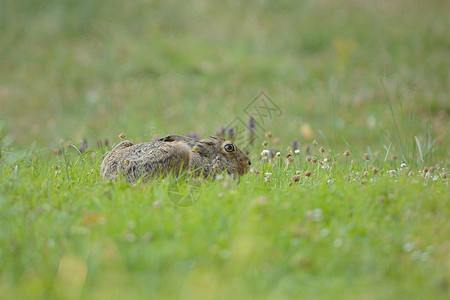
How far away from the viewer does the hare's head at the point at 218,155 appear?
4.62 m

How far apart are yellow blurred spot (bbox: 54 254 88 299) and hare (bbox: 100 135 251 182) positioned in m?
1.39

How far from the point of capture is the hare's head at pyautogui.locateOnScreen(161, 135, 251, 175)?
15.2 ft

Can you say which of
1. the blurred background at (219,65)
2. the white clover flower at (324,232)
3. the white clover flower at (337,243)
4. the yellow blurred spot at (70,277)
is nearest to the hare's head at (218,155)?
the white clover flower at (324,232)

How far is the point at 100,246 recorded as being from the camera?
9.97 feet

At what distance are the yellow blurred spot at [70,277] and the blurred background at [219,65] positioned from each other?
5.65 m

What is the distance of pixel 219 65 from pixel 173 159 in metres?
8.12

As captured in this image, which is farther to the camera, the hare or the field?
the hare

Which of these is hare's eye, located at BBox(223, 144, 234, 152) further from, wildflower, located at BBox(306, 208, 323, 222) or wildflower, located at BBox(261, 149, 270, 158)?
wildflower, located at BBox(306, 208, 323, 222)

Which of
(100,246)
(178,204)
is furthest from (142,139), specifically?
(100,246)

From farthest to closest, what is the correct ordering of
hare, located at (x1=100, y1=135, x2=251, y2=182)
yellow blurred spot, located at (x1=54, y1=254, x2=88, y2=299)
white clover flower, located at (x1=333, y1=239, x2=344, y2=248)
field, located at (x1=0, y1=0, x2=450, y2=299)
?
hare, located at (x1=100, y1=135, x2=251, y2=182)
white clover flower, located at (x1=333, y1=239, x2=344, y2=248)
field, located at (x1=0, y1=0, x2=450, y2=299)
yellow blurred spot, located at (x1=54, y1=254, x2=88, y2=299)

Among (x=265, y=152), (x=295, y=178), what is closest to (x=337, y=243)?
(x=295, y=178)

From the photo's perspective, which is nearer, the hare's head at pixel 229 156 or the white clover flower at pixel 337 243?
the white clover flower at pixel 337 243

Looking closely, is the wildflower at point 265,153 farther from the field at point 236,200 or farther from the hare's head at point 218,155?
the hare's head at point 218,155

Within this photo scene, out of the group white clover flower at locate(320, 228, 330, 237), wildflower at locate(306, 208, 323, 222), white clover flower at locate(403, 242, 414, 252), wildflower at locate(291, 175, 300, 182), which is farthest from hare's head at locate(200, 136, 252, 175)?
white clover flower at locate(403, 242, 414, 252)
